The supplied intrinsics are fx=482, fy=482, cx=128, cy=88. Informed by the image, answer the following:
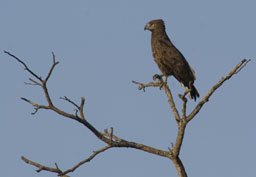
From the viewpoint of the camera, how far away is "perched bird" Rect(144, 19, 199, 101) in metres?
10.6

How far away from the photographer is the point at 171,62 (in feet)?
35.1

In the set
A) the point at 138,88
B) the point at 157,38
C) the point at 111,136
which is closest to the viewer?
the point at 111,136

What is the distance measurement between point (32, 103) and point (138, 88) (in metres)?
2.86

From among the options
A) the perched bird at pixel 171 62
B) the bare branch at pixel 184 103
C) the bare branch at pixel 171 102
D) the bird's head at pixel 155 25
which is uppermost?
the bird's head at pixel 155 25

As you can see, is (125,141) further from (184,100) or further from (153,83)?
(153,83)

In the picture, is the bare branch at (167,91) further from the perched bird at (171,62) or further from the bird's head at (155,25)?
the bird's head at (155,25)

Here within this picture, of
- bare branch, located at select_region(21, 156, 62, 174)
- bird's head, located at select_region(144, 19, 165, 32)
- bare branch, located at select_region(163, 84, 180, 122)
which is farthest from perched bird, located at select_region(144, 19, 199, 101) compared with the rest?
bare branch, located at select_region(21, 156, 62, 174)

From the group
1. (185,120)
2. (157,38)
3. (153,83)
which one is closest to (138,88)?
(153,83)

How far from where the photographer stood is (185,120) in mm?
7320

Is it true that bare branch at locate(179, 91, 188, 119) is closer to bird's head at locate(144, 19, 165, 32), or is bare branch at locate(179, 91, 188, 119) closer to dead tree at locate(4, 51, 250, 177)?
dead tree at locate(4, 51, 250, 177)

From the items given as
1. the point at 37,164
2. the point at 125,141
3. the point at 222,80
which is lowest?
the point at 37,164

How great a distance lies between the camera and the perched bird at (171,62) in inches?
416

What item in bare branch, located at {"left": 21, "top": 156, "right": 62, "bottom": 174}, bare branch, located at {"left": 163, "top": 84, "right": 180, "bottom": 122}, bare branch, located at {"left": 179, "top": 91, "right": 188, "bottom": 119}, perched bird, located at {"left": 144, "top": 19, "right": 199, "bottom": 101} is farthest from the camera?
perched bird, located at {"left": 144, "top": 19, "right": 199, "bottom": 101}

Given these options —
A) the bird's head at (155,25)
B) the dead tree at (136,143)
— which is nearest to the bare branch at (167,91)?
the dead tree at (136,143)
